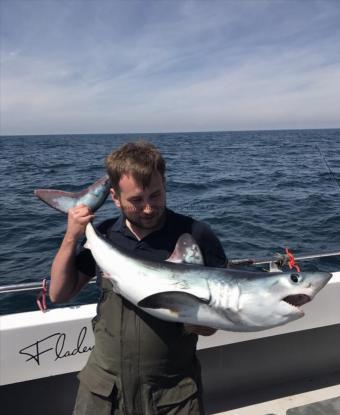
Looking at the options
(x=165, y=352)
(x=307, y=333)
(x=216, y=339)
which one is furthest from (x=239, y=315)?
(x=307, y=333)

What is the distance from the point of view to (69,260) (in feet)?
8.05

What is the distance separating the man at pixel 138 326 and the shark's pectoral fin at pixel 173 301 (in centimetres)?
27

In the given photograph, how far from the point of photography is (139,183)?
2.38 metres

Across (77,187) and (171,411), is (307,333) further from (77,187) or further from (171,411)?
(77,187)

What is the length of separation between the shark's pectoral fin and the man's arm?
594 millimetres

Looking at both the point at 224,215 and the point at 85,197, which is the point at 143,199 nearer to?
the point at 85,197

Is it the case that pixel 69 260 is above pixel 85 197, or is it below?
below

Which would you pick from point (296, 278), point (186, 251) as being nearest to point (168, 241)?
point (186, 251)

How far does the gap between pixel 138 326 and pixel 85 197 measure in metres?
0.86

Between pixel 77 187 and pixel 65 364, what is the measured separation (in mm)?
15733

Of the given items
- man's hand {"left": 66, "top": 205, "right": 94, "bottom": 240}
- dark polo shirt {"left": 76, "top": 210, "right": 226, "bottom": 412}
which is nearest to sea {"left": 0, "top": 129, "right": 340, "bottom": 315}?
dark polo shirt {"left": 76, "top": 210, "right": 226, "bottom": 412}

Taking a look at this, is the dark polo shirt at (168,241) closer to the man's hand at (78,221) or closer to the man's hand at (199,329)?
the man's hand at (78,221)

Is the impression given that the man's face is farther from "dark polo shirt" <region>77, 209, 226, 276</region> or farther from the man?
"dark polo shirt" <region>77, 209, 226, 276</region>

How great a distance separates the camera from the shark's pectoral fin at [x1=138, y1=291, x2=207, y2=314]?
2.09 meters
